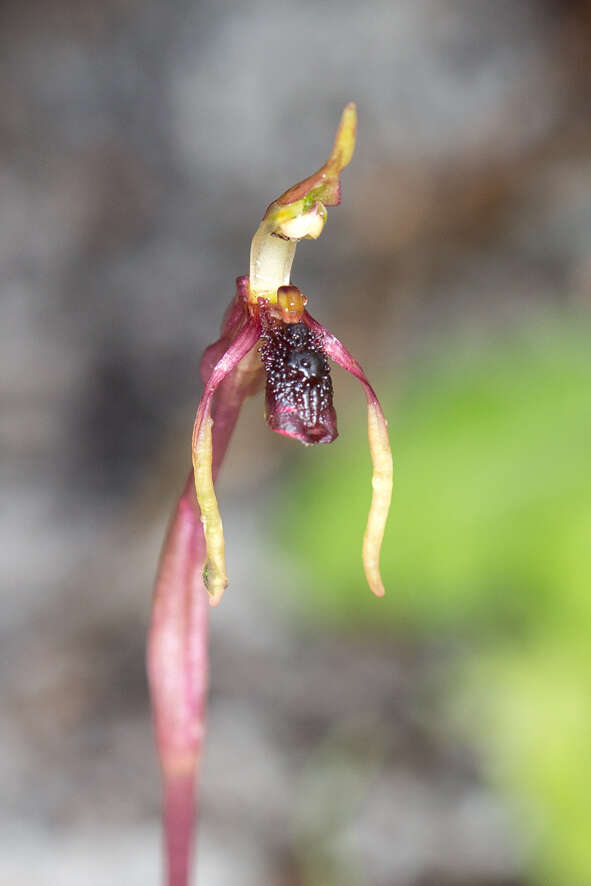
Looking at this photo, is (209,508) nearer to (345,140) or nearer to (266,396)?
(266,396)

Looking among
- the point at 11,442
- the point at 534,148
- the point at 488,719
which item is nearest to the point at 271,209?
the point at 488,719

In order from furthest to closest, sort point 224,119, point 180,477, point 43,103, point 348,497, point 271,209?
point 180,477, point 224,119, point 43,103, point 348,497, point 271,209

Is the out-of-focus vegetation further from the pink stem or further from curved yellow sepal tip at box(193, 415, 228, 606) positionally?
curved yellow sepal tip at box(193, 415, 228, 606)

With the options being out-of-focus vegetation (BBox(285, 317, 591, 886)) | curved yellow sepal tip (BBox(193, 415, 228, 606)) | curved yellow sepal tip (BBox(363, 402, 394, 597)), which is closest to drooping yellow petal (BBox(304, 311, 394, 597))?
curved yellow sepal tip (BBox(363, 402, 394, 597))

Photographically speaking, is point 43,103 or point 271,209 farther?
point 43,103

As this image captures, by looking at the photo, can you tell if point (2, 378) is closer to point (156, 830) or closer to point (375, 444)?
point (156, 830)

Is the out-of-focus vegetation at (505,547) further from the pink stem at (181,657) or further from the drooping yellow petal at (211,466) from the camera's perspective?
the drooping yellow petal at (211,466)
